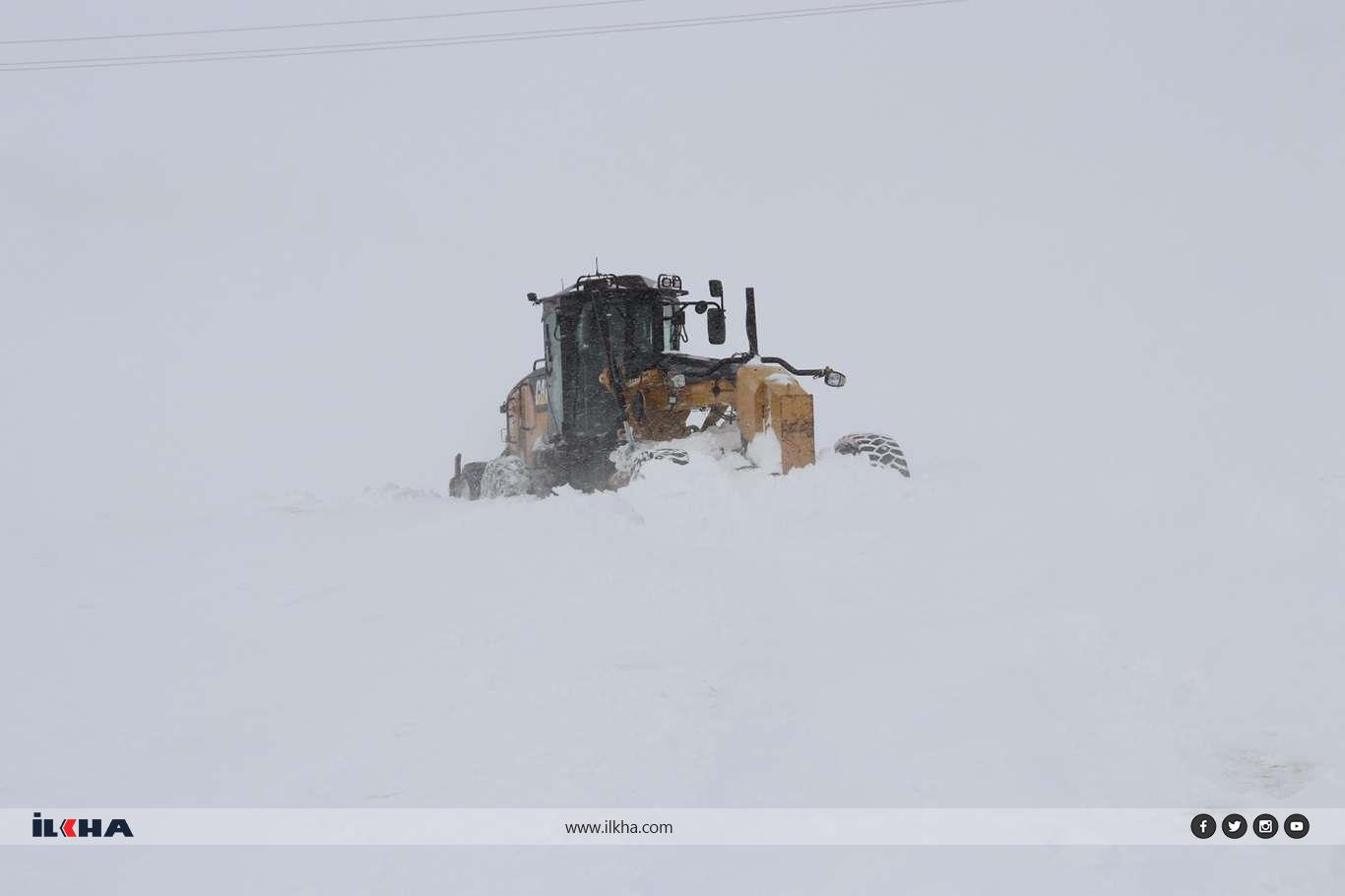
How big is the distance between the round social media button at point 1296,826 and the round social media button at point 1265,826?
0.03 metres

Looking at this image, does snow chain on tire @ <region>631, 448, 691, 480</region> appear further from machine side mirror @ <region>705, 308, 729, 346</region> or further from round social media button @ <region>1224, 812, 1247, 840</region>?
round social media button @ <region>1224, 812, 1247, 840</region>

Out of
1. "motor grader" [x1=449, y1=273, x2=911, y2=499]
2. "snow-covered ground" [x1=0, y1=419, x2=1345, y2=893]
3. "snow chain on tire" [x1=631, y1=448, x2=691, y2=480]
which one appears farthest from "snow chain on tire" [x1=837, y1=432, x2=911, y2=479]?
"snow chain on tire" [x1=631, y1=448, x2=691, y2=480]

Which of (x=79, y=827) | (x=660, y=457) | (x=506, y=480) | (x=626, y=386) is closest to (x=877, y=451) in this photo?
(x=660, y=457)

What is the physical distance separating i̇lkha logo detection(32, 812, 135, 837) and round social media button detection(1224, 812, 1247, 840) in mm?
3305

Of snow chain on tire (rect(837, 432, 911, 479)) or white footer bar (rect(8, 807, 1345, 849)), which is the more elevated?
snow chain on tire (rect(837, 432, 911, 479))

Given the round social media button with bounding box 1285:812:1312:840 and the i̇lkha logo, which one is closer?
the round social media button with bounding box 1285:812:1312:840

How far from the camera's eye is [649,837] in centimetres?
302

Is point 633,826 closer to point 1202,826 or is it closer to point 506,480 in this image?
point 1202,826

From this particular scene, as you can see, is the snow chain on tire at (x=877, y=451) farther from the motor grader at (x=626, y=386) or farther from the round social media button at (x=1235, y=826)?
the round social media button at (x=1235, y=826)

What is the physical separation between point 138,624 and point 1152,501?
21.5ft

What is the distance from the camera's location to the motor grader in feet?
31.8

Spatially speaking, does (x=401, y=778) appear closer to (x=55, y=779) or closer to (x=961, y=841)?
(x=55, y=779)

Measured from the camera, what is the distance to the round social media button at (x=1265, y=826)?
2865 millimetres

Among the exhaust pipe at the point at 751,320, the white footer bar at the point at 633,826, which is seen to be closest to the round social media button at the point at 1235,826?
the white footer bar at the point at 633,826
